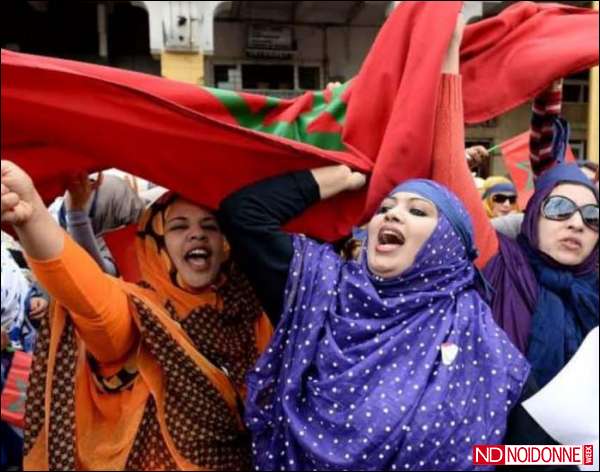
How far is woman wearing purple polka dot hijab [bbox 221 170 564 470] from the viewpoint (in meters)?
1.26

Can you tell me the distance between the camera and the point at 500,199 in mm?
3852

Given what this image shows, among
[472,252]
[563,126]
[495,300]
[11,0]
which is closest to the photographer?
[472,252]

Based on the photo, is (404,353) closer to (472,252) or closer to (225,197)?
(472,252)

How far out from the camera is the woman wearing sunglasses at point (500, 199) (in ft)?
12.4

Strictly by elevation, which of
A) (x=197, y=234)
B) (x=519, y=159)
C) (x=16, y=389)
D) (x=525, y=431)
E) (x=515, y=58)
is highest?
(x=515, y=58)

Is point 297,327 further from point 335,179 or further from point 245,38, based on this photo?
point 245,38

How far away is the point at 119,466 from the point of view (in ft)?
4.63

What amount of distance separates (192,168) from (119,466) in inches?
27.3

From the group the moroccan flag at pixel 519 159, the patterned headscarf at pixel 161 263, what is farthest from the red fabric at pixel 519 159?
the patterned headscarf at pixel 161 263

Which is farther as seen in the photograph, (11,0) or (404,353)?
(11,0)

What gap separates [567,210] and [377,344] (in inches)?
28.1

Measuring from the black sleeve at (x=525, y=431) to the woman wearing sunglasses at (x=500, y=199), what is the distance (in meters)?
2.53

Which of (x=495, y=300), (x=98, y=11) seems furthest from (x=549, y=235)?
(x=98, y=11)

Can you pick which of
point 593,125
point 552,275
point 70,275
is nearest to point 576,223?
point 552,275
